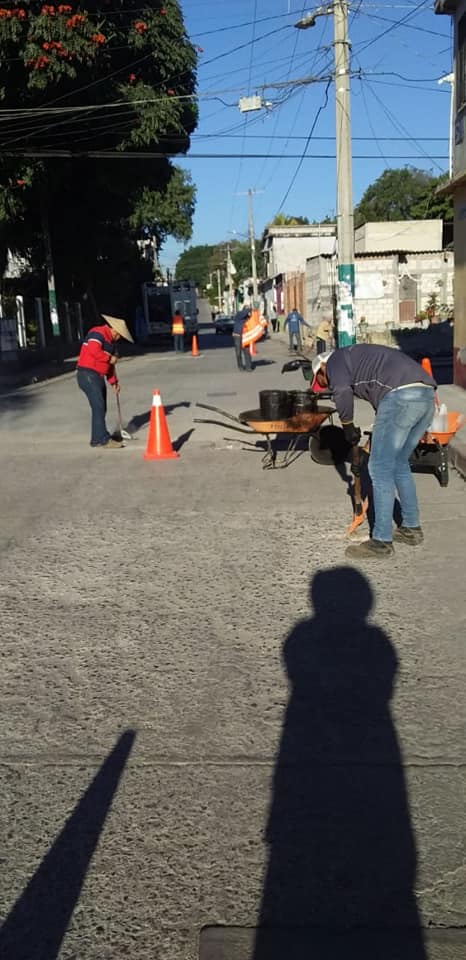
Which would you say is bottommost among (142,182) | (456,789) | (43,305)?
(456,789)

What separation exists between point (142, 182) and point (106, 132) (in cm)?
487

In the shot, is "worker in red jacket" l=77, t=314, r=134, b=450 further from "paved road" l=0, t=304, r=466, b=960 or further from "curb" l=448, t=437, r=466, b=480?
"curb" l=448, t=437, r=466, b=480

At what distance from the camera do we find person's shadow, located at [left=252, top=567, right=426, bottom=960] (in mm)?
2564

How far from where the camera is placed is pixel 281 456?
10.8 m

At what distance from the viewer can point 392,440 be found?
5.99 meters

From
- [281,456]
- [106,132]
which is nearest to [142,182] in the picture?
[106,132]

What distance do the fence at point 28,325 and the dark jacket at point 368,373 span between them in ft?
65.7

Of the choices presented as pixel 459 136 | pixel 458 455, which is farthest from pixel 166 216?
pixel 458 455

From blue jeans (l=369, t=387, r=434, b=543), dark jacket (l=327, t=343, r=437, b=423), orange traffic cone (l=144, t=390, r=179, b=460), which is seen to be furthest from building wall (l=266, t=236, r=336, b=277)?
blue jeans (l=369, t=387, r=434, b=543)

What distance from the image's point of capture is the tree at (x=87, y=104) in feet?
71.7

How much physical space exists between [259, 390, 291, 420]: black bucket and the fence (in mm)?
17516

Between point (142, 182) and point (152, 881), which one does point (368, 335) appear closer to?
point (142, 182)

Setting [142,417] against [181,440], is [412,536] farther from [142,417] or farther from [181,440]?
[142,417]

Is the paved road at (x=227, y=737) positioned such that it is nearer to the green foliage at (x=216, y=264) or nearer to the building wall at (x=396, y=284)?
the building wall at (x=396, y=284)
